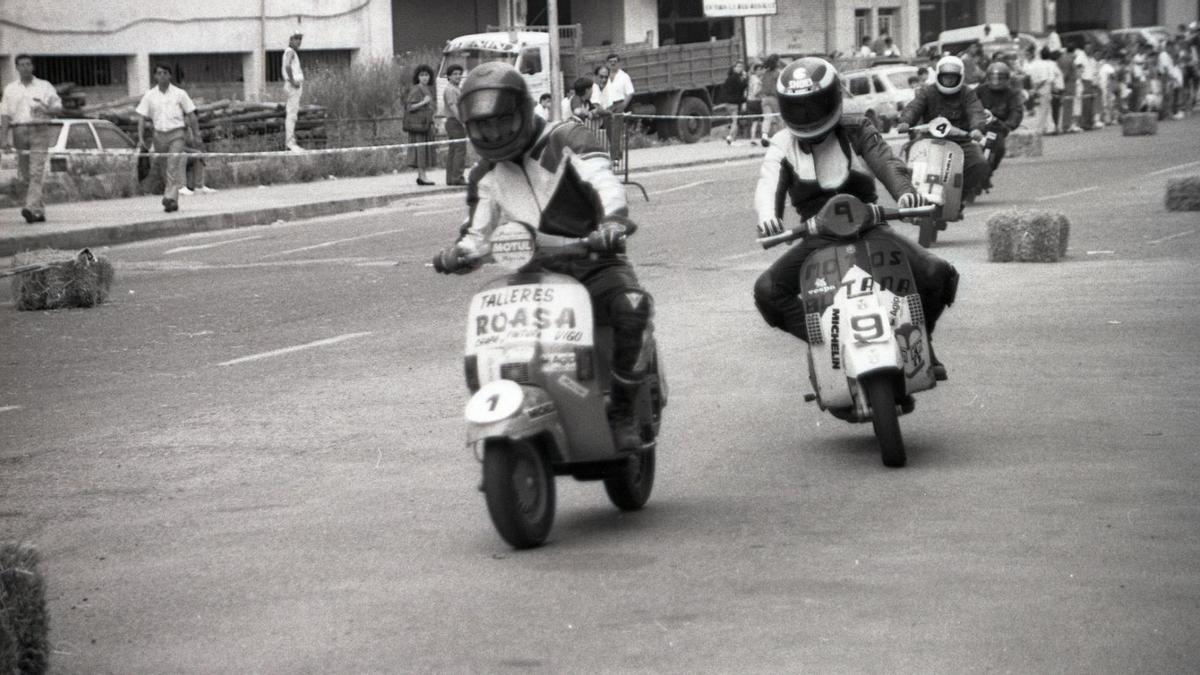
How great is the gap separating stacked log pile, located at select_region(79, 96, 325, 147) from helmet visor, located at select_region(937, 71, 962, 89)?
1785 centimetres

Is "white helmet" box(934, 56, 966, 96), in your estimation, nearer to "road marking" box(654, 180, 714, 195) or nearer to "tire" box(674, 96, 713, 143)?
"road marking" box(654, 180, 714, 195)

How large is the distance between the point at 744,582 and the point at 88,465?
383 cm

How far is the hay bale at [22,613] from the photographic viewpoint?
4.98 metres

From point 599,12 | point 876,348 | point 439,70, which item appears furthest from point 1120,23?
point 876,348

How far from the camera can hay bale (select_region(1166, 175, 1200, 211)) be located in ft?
65.9

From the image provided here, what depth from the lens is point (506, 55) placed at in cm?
3884

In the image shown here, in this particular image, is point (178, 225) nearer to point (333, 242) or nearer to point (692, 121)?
point (333, 242)

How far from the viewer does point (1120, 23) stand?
80.8 metres

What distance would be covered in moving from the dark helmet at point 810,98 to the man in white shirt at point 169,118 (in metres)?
18.0

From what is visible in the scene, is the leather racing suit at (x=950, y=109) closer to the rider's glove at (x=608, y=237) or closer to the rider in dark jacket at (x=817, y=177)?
the rider in dark jacket at (x=817, y=177)

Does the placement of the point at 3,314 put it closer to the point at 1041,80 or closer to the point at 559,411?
the point at 559,411

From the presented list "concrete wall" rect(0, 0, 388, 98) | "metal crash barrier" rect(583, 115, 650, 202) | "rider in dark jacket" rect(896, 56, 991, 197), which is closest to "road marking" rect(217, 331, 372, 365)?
"rider in dark jacket" rect(896, 56, 991, 197)

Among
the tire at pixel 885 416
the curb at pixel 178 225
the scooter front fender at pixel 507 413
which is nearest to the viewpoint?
the scooter front fender at pixel 507 413

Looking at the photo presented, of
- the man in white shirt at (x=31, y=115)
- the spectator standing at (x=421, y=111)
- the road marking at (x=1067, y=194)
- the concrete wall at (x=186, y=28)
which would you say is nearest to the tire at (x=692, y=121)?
the concrete wall at (x=186, y=28)
